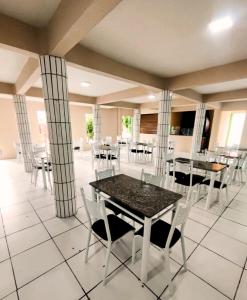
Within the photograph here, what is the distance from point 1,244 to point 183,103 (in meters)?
6.60

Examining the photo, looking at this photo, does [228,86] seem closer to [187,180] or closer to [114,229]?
[187,180]

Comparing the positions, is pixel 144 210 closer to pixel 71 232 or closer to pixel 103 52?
pixel 71 232

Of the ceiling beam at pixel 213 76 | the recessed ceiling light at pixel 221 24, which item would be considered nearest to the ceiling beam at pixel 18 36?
the recessed ceiling light at pixel 221 24

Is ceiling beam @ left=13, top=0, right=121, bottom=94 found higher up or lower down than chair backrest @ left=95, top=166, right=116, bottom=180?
higher up

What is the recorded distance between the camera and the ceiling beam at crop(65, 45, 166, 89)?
2.11 meters

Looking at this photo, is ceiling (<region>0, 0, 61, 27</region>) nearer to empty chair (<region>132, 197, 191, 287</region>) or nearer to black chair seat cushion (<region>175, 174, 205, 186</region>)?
empty chair (<region>132, 197, 191, 287</region>)

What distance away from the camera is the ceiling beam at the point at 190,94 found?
4204mm

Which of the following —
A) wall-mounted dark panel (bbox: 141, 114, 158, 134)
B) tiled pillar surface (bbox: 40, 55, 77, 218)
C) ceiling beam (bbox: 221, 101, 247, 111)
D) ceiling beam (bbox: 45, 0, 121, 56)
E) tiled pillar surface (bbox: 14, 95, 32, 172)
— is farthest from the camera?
wall-mounted dark panel (bbox: 141, 114, 158, 134)

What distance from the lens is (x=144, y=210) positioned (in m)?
1.33

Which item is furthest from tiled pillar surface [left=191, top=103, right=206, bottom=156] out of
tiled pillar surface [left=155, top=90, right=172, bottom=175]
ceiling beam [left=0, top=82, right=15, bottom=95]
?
ceiling beam [left=0, top=82, right=15, bottom=95]

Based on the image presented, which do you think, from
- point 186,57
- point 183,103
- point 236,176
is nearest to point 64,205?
point 186,57

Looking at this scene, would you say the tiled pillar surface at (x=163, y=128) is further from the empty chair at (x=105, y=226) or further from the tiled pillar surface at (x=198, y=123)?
the empty chair at (x=105, y=226)

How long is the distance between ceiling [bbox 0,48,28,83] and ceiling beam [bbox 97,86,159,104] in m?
2.70

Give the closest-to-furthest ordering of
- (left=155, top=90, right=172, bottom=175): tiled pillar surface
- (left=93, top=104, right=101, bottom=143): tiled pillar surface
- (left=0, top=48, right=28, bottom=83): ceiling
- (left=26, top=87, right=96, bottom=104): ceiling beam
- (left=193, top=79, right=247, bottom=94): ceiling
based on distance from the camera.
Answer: (left=0, top=48, right=28, bottom=83): ceiling → (left=155, top=90, right=172, bottom=175): tiled pillar surface → (left=193, top=79, right=247, bottom=94): ceiling → (left=26, top=87, right=96, bottom=104): ceiling beam → (left=93, top=104, right=101, bottom=143): tiled pillar surface
